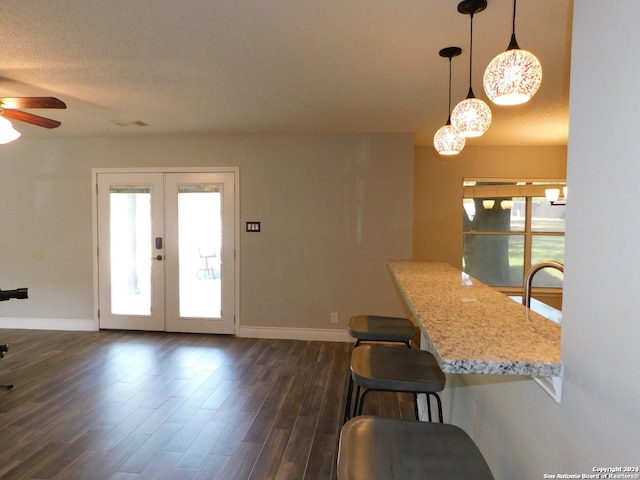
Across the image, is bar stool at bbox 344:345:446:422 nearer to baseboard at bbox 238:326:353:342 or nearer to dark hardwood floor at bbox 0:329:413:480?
dark hardwood floor at bbox 0:329:413:480

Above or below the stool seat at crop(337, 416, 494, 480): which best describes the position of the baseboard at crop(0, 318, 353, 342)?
below

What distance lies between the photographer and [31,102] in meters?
2.62

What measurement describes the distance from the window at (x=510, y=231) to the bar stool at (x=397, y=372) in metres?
3.96

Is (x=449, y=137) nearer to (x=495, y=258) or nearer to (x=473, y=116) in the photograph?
(x=473, y=116)

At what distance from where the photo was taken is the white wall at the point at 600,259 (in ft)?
2.21

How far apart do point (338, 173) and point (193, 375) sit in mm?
2671

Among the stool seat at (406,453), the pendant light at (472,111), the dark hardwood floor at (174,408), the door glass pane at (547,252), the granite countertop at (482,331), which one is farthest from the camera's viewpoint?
the door glass pane at (547,252)

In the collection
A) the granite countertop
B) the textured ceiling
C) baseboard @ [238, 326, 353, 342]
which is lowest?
baseboard @ [238, 326, 353, 342]

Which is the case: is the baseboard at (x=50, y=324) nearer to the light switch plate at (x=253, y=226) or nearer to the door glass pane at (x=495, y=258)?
the light switch plate at (x=253, y=226)

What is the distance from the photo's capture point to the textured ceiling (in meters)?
1.93

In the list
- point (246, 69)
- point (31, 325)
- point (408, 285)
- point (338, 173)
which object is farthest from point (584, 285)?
point (31, 325)
